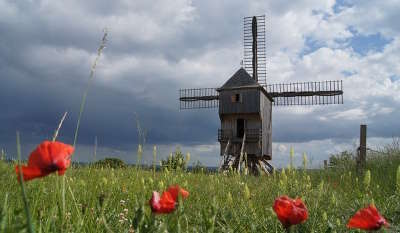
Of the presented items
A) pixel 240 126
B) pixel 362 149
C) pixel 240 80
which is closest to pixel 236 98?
pixel 240 80

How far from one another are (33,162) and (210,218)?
84cm

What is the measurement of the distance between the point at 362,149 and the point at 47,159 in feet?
49.2

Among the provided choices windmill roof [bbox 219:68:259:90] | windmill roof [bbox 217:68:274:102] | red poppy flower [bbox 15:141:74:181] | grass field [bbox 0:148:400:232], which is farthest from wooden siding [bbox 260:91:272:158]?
red poppy flower [bbox 15:141:74:181]

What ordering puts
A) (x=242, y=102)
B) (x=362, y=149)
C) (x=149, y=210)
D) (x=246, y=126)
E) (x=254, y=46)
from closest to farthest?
1. (x=149, y=210)
2. (x=362, y=149)
3. (x=242, y=102)
4. (x=246, y=126)
5. (x=254, y=46)

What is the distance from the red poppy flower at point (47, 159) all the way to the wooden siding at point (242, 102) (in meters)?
24.8

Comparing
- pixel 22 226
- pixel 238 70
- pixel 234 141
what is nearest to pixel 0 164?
pixel 22 226

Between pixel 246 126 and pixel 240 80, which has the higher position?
pixel 240 80

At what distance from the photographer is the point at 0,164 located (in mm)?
8461

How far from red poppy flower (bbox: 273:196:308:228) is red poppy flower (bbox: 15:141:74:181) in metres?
0.89

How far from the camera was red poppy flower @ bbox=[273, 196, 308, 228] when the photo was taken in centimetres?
168

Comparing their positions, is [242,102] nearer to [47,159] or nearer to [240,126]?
[240,126]

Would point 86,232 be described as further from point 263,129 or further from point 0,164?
point 263,129

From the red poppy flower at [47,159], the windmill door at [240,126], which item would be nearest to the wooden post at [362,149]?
the windmill door at [240,126]

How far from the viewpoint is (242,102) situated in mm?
26172
